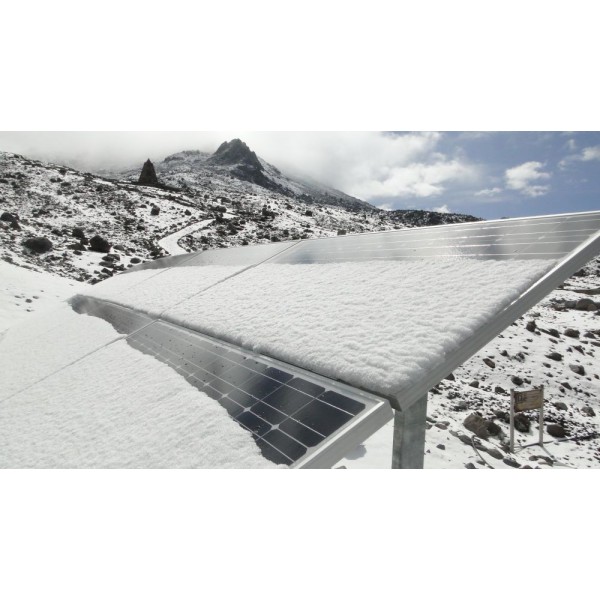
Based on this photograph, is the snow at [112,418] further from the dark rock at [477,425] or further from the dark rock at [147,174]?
the dark rock at [147,174]

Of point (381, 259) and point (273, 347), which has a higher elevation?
point (381, 259)

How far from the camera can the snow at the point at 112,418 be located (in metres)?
2.38

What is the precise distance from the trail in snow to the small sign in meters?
24.3

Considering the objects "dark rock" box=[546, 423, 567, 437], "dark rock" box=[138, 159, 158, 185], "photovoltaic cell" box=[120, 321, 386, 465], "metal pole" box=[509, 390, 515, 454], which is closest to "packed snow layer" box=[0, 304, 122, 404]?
"photovoltaic cell" box=[120, 321, 386, 465]

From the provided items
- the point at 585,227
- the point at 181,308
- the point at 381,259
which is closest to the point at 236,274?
the point at 181,308

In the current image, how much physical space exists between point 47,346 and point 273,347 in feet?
15.7

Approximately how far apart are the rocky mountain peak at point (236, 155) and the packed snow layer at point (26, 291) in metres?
155

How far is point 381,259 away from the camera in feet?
14.8

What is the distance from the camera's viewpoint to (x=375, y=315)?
305 cm

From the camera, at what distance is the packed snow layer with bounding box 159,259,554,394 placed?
2.41 metres

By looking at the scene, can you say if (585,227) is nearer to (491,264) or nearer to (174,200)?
(491,264)

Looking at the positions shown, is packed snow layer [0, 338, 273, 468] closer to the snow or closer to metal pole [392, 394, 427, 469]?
the snow

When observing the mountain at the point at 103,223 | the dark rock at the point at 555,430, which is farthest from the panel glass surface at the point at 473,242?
the mountain at the point at 103,223

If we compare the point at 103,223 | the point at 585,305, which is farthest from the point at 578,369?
the point at 103,223
